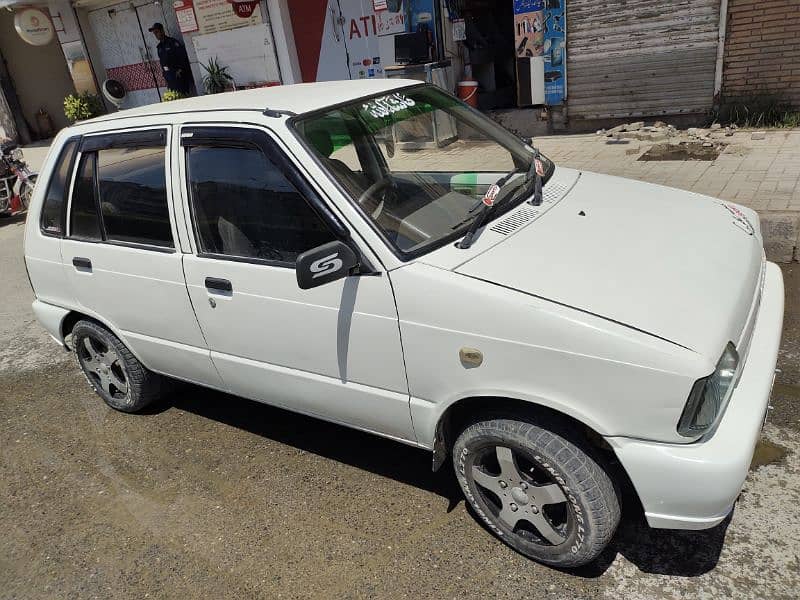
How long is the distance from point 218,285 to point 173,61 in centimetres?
1305

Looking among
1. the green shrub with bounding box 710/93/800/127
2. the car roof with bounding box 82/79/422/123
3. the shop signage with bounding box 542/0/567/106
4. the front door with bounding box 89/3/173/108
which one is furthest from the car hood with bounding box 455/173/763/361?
the front door with bounding box 89/3/173/108

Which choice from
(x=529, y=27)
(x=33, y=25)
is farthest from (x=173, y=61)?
(x=529, y=27)

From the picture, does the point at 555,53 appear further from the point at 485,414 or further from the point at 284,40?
the point at 485,414

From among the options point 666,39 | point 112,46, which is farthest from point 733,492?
point 112,46

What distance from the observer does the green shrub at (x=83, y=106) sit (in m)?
16.1

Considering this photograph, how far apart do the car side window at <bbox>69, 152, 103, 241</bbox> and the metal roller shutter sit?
7905 mm

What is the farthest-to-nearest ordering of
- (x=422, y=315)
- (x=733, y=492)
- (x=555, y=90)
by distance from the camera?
(x=555, y=90), (x=422, y=315), (x=733, y=492)

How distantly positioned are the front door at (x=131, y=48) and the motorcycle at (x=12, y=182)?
5.48 metres

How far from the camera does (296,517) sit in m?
3.07

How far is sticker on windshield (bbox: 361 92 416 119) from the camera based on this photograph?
321cm

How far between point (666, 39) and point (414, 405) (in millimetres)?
8233

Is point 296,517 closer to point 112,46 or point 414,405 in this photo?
point 414,405

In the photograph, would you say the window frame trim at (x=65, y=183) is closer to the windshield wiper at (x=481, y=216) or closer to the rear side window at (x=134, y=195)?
the rear side window at (x=134, y=195)

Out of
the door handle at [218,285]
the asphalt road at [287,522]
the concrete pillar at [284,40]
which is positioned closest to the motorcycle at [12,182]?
the concrete pillar at [284,40]
